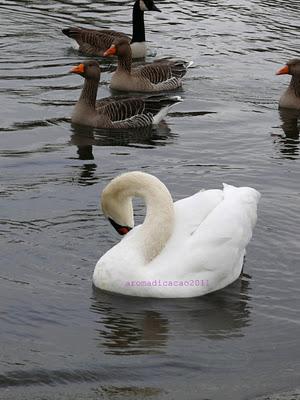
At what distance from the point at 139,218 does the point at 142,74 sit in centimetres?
793

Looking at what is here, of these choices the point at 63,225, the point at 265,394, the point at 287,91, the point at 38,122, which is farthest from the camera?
the point at 287,91

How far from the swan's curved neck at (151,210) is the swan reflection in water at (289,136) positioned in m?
5.36

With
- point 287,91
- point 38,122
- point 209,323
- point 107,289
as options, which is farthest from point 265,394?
point 287,91

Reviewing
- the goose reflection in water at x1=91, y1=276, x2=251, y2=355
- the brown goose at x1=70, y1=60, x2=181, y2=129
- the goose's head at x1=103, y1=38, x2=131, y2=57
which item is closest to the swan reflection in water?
the brown goose at x1=70, y1=60, x2=181, y2=129

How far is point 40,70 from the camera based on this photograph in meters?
19.1

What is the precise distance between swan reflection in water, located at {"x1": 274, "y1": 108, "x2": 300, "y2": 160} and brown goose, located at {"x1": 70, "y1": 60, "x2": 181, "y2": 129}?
1.78 m

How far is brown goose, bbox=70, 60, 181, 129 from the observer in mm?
16188

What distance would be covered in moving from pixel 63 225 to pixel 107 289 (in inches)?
65.3

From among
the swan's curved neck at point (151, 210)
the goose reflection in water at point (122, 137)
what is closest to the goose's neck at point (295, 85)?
the goose reflection in water at point (122, 137)

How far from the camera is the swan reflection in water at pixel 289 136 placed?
15180 millimetres

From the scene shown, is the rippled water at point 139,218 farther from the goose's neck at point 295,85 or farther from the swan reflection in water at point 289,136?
the goose's neck at point 295,85

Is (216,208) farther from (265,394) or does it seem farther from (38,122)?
(38,122)

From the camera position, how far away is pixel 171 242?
9.76 metres

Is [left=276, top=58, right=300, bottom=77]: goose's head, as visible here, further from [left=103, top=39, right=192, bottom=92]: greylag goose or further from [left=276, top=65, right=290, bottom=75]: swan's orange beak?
[left=103, top=39, right=192, bottom=92]: greylag goose
